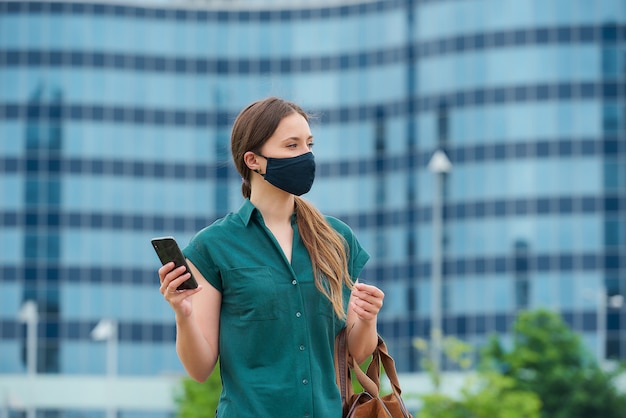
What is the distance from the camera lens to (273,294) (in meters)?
5.75

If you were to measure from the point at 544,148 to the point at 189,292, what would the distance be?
74.3m

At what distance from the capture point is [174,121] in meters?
90.4

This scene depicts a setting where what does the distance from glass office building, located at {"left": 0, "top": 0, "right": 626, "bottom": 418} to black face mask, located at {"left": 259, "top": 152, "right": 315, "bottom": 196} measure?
70.8 m

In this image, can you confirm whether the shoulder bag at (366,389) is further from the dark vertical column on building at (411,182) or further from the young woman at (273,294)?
the dark vertical column on building at (411,182)

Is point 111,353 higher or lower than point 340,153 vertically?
lower

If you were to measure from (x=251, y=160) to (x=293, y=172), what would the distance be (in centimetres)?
→ 27

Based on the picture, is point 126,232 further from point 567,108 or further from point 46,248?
point 567,108

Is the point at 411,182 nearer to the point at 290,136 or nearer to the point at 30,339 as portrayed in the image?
the point at 30,339

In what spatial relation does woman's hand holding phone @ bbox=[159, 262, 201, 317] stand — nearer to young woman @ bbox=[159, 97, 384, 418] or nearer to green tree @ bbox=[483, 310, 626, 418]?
young woman @ bbox=[159, 97, 384, 418]

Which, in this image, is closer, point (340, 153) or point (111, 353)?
point (111, 353)

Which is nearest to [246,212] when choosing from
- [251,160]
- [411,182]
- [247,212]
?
[247,212]

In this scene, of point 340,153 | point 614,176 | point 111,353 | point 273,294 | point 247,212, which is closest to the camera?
point 273,294

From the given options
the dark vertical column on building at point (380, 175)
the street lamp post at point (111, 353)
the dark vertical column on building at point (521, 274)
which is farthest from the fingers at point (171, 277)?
the dark vertical column on building at point (380, 175)

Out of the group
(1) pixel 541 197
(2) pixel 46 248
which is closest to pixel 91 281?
(2) pixel 46 248
